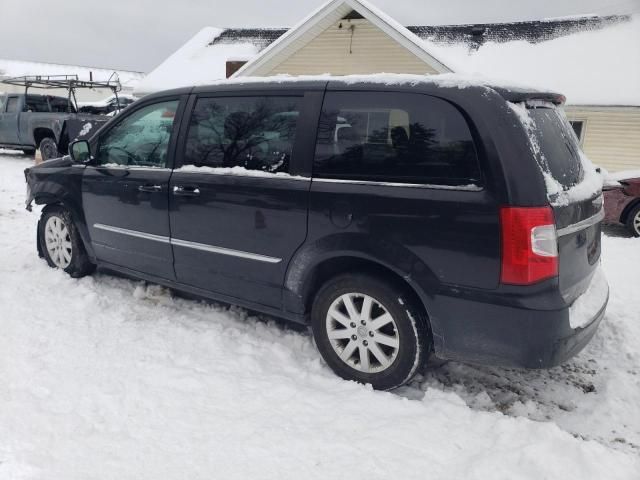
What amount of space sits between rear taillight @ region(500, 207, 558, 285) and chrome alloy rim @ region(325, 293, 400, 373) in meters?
0.77

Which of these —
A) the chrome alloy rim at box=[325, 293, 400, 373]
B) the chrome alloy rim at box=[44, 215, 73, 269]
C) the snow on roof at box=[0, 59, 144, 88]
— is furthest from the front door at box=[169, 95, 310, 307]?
the snow on roof at box=[0, 59, 144, 88]

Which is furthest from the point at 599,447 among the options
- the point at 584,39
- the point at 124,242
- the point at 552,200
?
the point at 584,39

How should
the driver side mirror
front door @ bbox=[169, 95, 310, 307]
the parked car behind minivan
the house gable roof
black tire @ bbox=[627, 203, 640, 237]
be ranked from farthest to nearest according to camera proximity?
1. the house gable roof
2. black tire @ bbox=[627, 203, 640, 237]
3. the driver side mirror
4. front door @ bbox=[169, 95, 310, 307]
5. the parked car behind minivan

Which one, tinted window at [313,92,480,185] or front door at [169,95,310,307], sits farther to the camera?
front door at [169,95,310,307]

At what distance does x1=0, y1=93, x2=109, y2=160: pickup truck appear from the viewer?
547 inches

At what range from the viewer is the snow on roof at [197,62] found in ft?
64.0

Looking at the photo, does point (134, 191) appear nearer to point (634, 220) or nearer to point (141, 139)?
point (141, 139)

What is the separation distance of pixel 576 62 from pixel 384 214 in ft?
54.3

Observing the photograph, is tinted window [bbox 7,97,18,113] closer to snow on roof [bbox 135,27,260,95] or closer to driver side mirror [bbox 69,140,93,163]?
snow on roof [bbox 135,27,260,95]

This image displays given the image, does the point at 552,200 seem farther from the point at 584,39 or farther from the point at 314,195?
the point at 584,39

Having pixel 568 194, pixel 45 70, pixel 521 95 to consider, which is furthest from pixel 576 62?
pixel 45 70

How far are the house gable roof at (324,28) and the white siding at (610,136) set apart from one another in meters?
5.46

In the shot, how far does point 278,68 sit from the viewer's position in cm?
1453

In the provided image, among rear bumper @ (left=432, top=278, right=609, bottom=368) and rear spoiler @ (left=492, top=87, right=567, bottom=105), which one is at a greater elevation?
rear spoiler @ (left=492, top=87, right=567, bottom=105)
